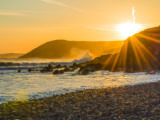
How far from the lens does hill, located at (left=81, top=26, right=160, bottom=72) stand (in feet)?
123

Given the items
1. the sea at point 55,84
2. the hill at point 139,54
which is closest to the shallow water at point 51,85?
the sea at point 55,84

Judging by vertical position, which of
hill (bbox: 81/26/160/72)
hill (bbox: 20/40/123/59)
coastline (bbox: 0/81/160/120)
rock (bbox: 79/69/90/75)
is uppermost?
hill (bbox: 20/40/123/59)

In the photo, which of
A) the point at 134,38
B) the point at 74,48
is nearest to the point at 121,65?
the point at 134,38

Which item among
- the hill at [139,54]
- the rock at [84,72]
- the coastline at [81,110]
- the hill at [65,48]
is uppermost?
the hill at [65,48]

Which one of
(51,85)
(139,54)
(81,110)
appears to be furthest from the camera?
(139,54)

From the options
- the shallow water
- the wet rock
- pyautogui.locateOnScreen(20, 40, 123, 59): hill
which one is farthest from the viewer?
pyautogui.locateOnScreen(20, 40, 123, 59): hill

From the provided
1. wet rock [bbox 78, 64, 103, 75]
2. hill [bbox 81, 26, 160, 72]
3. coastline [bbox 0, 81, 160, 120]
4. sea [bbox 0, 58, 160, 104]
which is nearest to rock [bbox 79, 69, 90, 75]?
wet rock [bbox 78, 64, 103, 75]

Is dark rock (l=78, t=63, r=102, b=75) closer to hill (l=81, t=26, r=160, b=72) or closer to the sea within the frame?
hill (l=81, t=26, r=160, b=72)

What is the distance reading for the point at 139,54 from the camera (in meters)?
41.1

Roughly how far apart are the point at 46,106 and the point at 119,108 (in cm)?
374

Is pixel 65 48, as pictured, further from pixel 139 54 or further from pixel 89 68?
pixel 89 68

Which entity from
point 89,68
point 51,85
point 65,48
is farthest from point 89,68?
point 65,48

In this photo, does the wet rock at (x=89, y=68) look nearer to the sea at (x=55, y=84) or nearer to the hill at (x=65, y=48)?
the sea at (x=55, y=84)

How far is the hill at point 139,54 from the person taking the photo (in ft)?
123
